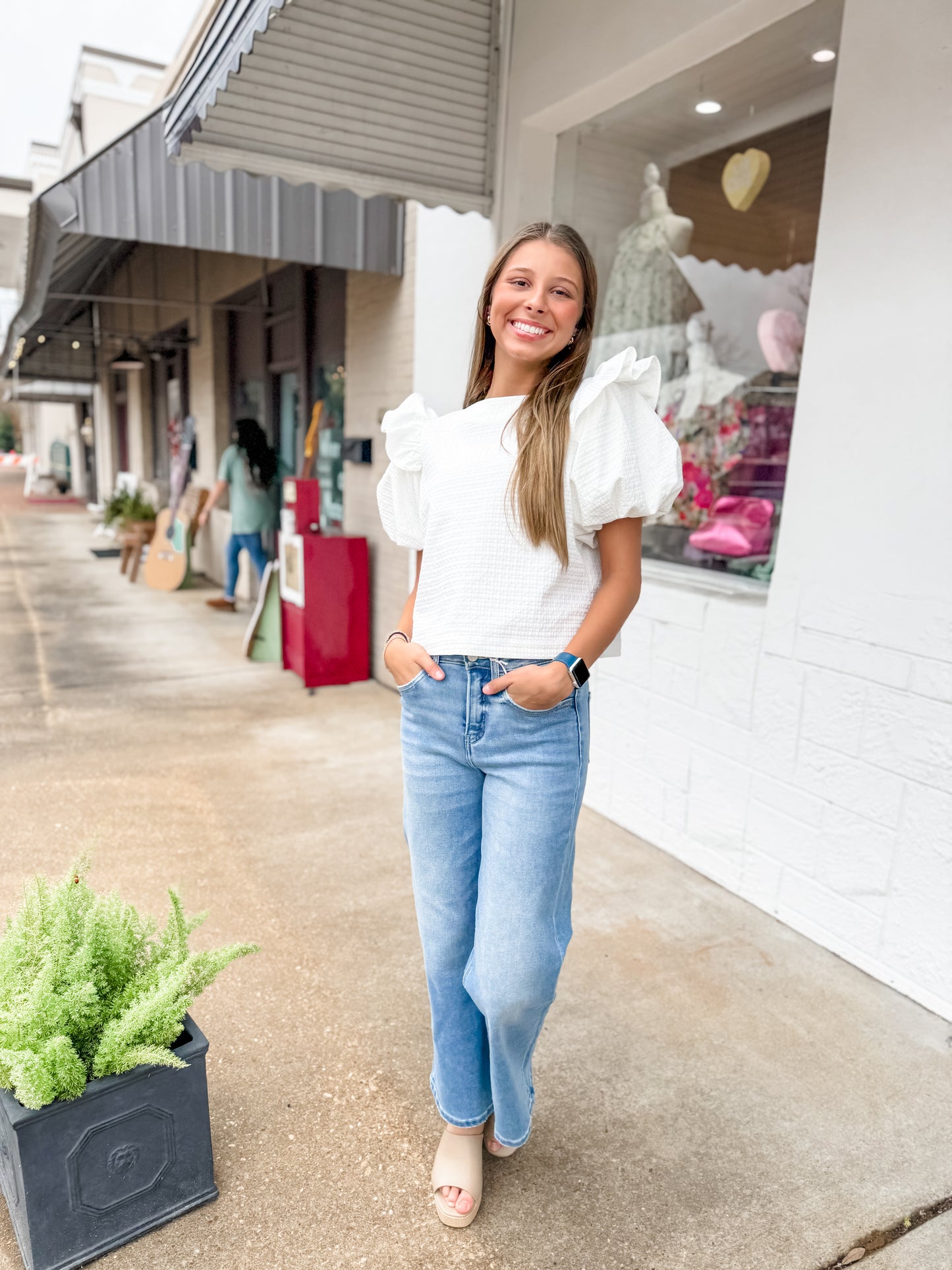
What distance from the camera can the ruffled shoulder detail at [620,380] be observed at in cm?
142

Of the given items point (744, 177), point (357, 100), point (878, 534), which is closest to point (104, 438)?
point (357, 100)

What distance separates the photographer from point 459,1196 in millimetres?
Answer: 1666

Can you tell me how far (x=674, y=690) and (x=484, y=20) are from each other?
9.31ft

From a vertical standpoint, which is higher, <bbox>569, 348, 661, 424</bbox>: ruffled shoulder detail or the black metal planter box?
<bbox>569, 348, 661, 424</bbox>: ruffled shoulder detail

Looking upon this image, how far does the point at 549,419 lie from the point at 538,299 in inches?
8.2

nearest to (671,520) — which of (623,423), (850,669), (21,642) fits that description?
(850,669)

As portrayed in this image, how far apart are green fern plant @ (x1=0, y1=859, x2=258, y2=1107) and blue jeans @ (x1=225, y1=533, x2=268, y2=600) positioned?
5673 millimetres

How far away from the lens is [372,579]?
5395mm

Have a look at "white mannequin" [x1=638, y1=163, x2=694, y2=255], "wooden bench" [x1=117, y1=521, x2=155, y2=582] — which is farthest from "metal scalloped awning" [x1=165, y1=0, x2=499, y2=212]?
"wooden bench" [x1=117, y1=521, x2=155, y2=582]

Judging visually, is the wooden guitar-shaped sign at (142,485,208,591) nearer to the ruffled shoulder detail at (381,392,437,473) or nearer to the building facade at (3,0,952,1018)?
the building facade at (3,0,952,1018)

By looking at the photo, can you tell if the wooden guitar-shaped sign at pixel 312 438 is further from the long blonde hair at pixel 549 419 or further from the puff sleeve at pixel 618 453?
the puff sleeve at pixel 618 453

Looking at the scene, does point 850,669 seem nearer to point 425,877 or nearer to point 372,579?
point 425,877

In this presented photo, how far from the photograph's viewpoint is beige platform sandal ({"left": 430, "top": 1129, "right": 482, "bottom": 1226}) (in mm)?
1651

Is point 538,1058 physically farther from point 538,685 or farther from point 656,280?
point 656,280
